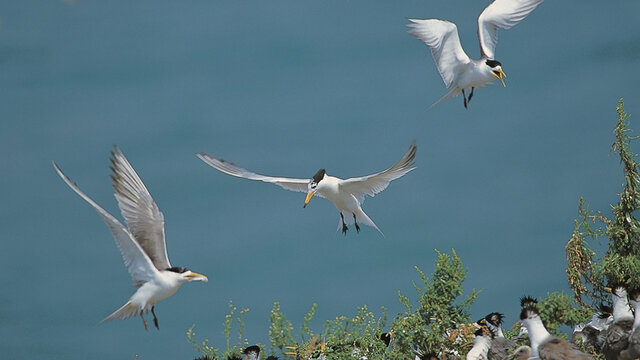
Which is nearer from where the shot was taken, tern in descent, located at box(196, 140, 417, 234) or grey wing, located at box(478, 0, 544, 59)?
tern in descent, located at box(196, 140, 417, 234)

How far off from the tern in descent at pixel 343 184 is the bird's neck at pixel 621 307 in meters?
2.22

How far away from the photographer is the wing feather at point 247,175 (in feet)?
30.9

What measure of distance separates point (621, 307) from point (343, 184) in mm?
2880

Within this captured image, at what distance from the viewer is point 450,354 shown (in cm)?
812

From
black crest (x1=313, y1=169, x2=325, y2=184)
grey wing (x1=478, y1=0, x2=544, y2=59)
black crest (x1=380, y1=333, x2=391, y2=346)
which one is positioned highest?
grey wing (x1=478, y1=0, x2=544, y2=59)

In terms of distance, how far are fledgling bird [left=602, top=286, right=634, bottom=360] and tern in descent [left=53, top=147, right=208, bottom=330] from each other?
3.47 m

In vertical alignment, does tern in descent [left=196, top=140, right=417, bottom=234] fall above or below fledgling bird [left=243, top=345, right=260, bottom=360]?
above

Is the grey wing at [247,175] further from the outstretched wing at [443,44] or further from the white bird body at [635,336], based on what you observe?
A: the white bird body at [635,336]

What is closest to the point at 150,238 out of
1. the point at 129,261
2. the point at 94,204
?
the point at 129,261

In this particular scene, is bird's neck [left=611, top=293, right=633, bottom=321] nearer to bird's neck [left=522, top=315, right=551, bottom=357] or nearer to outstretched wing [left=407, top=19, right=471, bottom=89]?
bird's neck [left=522, top=315, right=551, bottom=357]

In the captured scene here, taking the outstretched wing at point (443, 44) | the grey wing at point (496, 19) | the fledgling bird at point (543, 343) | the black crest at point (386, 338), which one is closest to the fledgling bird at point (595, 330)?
the fledgling bird at point (543, 343)

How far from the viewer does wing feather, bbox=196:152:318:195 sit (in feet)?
30.9

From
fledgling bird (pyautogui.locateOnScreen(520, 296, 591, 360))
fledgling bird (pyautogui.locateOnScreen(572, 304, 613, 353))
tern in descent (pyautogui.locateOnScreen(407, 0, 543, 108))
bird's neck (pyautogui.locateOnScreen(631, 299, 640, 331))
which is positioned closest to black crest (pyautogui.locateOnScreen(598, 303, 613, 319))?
fledgling bird (pyautogui.locateOnScreen(572, 304, 613, 353))

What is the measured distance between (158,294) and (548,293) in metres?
3.88
